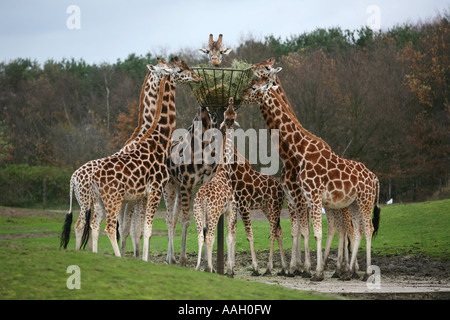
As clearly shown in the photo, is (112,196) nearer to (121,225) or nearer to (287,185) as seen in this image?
(121,225)

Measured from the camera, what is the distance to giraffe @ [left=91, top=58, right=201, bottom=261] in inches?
427

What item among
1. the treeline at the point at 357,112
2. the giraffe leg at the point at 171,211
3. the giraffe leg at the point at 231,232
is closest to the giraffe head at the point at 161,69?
the giraffe leg at the point at 171,211

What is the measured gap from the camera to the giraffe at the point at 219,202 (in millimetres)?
11383

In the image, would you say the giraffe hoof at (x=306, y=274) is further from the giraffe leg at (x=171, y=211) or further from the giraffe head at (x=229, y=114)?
the giraffe head at (x=229, y=114)

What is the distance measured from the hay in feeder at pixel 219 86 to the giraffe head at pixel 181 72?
0.50ft

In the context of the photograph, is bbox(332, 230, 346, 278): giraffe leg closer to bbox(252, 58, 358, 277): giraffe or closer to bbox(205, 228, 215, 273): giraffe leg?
bbox(252, 58, 358, 277): giraffe

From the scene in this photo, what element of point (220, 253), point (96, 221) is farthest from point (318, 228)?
point (96, 221)

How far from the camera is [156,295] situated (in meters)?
7.63

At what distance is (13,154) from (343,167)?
1431 inches

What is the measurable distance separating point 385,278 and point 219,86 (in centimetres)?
533

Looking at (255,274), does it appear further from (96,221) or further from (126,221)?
(96,221)

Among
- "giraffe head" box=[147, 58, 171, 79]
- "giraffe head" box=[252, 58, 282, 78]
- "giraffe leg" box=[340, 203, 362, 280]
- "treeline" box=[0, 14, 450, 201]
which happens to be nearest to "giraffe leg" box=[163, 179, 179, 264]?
"giraffe head" box=[147, 58, 171, 79]

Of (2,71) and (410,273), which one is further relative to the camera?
(2,71)

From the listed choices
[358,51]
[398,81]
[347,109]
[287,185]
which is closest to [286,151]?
[287,185]
